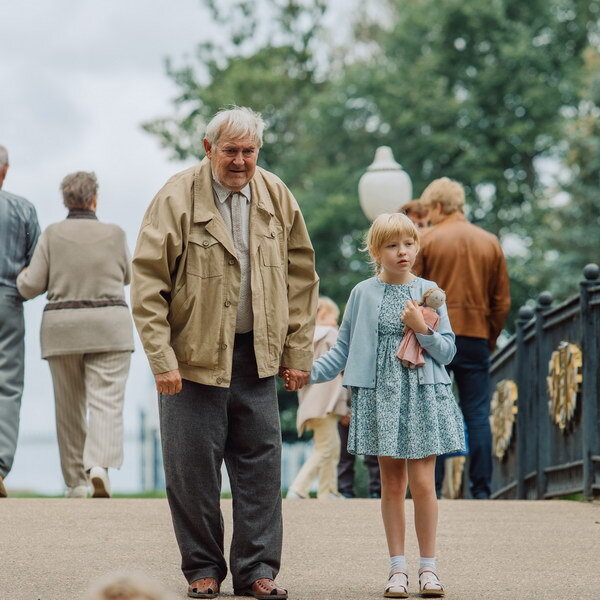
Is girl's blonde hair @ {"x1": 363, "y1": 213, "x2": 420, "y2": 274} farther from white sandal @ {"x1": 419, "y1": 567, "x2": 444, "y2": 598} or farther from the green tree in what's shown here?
the green tree

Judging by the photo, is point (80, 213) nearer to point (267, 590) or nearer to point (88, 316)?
point (88, 316)

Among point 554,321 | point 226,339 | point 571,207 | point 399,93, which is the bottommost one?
point 226,339

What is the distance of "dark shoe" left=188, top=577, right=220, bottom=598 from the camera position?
17.0 ft

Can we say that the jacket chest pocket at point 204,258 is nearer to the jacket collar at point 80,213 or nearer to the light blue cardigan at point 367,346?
the light blue cardigan at point 367,346

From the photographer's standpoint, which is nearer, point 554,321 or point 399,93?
point 554,321

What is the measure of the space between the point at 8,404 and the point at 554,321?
12.8 feet

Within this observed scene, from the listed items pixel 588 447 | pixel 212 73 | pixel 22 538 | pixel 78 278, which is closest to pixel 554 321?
pixel 588 447

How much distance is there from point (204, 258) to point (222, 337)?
0.30 m

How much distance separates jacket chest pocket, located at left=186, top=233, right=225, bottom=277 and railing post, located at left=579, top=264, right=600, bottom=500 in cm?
442

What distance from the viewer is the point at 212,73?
3675 centimetres

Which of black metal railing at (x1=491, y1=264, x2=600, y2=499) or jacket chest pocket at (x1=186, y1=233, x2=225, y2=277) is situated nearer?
jacket chest pocket at (x1=186, y1=233, x2=225, y2=277)

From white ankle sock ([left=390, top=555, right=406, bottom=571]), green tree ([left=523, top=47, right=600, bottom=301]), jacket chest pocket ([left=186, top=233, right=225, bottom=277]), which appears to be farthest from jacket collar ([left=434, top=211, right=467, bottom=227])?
green tree ([left=523, top=47, right=600, bottom=301])

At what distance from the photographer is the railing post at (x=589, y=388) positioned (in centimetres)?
901

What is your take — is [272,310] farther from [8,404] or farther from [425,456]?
[8,404]
